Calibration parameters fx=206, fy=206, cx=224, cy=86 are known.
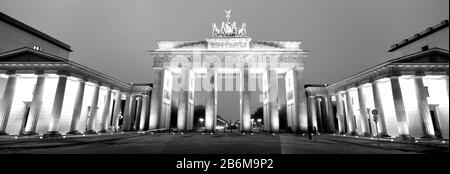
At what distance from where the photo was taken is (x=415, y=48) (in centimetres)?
3775

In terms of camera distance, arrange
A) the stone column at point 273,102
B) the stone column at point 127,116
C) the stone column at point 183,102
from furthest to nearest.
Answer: the stone column at point 127,116, the stone column at point 183,102, the stone column at point 273,102

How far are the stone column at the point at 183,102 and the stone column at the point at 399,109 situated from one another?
30.7m

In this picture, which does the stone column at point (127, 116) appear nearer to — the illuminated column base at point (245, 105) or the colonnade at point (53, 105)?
the colonnade at point (53, 105)

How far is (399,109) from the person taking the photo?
992 inches

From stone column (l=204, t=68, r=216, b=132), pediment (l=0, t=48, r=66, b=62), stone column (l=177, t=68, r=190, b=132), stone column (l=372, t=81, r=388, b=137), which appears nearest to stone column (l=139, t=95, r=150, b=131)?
stone column (l=177, t=68, r=190, b=132)

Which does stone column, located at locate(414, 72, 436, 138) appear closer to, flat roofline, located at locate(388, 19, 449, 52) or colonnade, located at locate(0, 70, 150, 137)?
flat roofline, located at locate(388, 19, 449, 52)

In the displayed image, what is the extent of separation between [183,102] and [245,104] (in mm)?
11367

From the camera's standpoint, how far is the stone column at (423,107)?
79.0 ft

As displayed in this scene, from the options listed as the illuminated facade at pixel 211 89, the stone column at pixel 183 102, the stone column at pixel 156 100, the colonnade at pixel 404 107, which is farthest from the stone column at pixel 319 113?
the stone column at pixel 156 100

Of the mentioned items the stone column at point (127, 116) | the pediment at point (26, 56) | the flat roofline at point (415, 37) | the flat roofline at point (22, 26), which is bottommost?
the stone column at point (127, 116)

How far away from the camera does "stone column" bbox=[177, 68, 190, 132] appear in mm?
36875

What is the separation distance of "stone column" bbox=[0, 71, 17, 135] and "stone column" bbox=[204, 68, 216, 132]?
27.0 m
